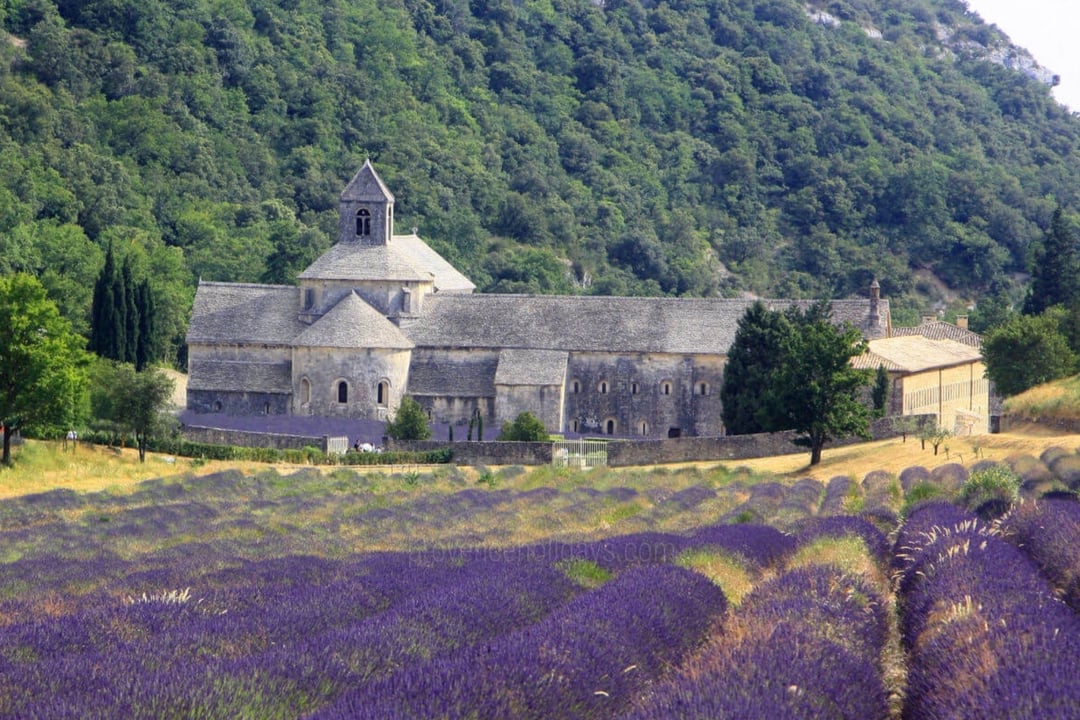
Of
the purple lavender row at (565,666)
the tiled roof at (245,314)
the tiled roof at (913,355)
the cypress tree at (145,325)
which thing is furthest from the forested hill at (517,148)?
the purple lavender row at (565,666)

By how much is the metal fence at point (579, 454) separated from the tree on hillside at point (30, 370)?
16529 mm

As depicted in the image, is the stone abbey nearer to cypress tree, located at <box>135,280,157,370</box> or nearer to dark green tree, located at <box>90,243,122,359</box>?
cypress tree, located at <box>135,280,157,370</box>

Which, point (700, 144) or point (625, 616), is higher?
point (700, 144)

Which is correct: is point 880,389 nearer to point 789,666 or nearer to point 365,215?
point 365,215

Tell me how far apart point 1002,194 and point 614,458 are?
298 feet

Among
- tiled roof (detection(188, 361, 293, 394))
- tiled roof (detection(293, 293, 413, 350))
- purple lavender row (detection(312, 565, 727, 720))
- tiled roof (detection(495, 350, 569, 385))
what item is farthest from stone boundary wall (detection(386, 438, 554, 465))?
purple lavender row (detection(312, 565, 727, 720))

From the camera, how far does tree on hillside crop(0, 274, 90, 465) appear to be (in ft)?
162

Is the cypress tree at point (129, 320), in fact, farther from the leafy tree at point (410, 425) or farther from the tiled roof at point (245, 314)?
the leafy tree at point (410, 425)

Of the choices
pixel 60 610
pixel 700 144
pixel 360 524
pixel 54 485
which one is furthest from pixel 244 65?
pixel 60 610

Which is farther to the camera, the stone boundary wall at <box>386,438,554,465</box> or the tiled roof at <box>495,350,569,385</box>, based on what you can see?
the tiled roof at <box>495,350,569,385</box>

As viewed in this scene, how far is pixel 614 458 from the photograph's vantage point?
193ft

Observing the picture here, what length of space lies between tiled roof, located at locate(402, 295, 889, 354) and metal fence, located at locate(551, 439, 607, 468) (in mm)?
8688

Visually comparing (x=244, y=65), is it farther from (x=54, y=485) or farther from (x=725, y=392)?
(x=54, y=485)

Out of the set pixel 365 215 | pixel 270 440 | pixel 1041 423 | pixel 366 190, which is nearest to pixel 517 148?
pixel 366 190
